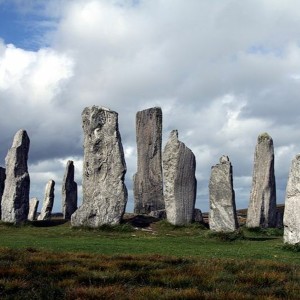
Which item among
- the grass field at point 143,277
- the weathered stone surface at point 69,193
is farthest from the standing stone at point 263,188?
the grass field at point 143,277

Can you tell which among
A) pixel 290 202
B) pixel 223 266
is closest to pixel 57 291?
pixel 223 266

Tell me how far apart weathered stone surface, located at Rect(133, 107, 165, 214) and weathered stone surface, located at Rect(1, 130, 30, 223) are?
873 cm

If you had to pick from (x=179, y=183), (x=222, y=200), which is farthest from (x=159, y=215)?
(x=222, y=200)

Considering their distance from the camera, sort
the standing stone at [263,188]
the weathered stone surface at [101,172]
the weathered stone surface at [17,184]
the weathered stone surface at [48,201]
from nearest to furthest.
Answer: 1. the weathered stone surface at [101,172]
2. the weathered stone surface at [17,184]
3. the standing stone at [263,188]
4. the weathered stone surface at [48,201]

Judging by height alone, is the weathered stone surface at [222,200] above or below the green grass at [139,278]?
above

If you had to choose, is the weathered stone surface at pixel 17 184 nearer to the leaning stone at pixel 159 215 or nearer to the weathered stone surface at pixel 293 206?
the leaning stone at pixel 159 215

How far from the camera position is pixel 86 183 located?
29.8 meters

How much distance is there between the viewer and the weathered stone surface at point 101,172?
94.1ft

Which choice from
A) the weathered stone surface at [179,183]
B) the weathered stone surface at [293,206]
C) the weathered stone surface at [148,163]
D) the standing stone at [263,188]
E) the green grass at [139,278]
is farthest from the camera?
the weathered stone surface at [148,163]

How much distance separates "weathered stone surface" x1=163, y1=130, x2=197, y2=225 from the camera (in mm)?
30188

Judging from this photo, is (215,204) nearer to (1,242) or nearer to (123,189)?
(123,189)

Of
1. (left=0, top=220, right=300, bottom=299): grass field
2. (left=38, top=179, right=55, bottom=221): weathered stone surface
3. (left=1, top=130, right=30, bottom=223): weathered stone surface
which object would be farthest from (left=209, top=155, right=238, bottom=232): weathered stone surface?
(left=38, top=179, right=55, bottom=221): weathered stone surface

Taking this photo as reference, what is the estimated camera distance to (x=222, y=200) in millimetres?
26672

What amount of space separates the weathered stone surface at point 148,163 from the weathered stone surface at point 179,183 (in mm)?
7329
